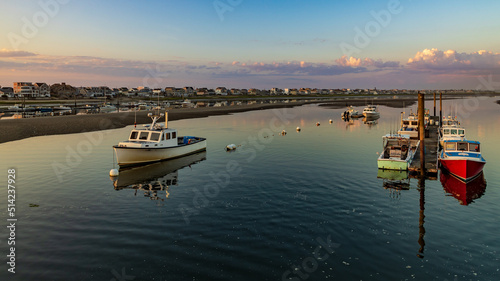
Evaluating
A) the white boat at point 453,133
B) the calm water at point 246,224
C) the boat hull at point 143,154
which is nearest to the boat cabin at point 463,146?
the calm water at point 246,224

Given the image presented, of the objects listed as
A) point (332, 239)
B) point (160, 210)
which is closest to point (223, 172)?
point (160, 210)

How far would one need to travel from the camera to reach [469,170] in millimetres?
27000

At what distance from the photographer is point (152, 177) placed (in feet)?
95.3

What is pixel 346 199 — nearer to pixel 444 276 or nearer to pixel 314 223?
pixel 314 223

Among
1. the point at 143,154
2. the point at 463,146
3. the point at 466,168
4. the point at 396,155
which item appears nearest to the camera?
the point at 466,168

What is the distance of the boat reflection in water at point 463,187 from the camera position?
910 inches

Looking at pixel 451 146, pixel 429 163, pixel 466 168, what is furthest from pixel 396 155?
pixel 466 168

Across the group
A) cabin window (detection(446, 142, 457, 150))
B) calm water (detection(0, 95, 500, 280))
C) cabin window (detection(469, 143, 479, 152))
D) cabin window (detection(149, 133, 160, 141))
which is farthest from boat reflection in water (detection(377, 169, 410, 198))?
cabin window (detection(149, 133, 160, 141))

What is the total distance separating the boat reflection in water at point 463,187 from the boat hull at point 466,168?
1.40 ft

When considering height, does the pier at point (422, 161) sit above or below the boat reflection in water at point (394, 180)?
above

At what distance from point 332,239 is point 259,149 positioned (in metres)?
27.1

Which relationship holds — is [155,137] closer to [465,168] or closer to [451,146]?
[465,168]

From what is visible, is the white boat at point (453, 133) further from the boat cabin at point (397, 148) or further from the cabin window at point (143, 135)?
the cabin window at point (143, 135)

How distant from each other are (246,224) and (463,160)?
69.6 feet
